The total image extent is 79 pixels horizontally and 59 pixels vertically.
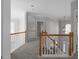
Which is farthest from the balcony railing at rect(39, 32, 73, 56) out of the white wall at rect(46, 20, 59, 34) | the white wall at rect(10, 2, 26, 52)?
the white wall at rect(10, 2, 26, 52)

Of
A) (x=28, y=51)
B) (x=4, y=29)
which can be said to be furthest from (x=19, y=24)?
(x=4, y=29)

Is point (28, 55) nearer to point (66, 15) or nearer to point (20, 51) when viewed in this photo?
point (20, 51)

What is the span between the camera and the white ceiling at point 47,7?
1.95 meters

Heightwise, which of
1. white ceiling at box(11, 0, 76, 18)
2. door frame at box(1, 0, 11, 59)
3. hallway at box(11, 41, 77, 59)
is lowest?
hallway at box(11, 41, 77, 59)

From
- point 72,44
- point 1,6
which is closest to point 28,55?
point 72,44

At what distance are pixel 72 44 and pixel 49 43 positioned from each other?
0.36 meters

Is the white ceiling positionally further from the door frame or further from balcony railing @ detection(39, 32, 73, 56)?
the door frame

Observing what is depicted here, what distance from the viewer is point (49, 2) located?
1.98m

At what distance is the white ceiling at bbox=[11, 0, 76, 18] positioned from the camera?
6.39 ft

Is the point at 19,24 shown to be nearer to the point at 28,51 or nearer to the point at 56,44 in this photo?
the point at 28,51

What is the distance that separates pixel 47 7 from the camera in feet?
6.66

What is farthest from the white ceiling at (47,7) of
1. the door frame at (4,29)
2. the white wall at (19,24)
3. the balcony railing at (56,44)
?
the door frame at (4,29)

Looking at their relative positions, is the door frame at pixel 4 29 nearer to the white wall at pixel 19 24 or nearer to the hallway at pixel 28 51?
the white wall at pixel 19 24

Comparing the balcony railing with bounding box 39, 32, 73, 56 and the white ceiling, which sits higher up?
the white ceiling
